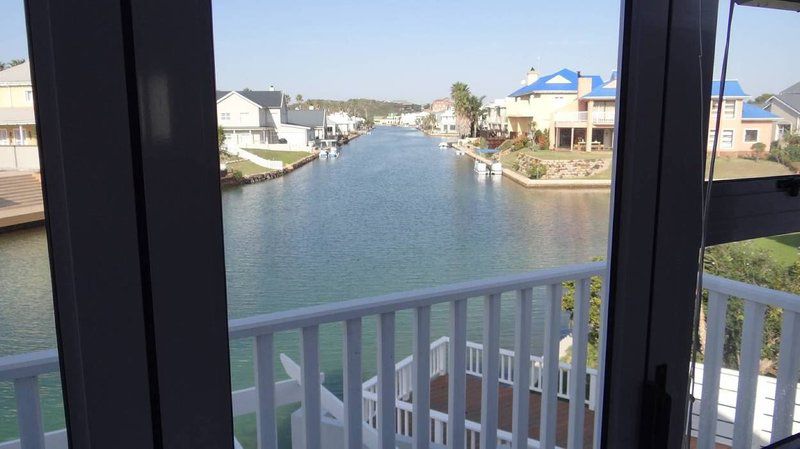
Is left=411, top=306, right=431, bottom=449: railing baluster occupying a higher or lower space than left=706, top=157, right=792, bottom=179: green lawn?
lower

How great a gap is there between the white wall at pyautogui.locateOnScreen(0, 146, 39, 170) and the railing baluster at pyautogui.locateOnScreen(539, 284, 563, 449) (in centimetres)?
154

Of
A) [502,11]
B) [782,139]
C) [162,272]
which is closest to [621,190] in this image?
[782,139]

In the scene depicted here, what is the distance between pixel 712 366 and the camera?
189 cm

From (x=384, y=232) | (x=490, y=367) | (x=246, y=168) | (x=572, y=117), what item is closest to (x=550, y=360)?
(x=490, y=367)

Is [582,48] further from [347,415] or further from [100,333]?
[100,333]

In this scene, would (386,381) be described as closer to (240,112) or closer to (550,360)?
(550,360)

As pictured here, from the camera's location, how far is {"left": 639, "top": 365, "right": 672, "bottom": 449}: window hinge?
3.44 feet

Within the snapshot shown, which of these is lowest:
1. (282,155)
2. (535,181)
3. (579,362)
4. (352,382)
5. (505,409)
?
(505,409)

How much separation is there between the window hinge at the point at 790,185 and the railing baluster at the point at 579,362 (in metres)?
0.73

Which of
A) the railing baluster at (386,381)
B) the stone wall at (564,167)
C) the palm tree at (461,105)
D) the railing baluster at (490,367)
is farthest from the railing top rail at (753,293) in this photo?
A: the railing baluster at (386,381)

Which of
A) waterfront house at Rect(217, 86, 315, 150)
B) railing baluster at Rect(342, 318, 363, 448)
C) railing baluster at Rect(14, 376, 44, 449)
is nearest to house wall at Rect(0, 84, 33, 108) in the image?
waterfront house at Rect(217, 86, 315, 150)

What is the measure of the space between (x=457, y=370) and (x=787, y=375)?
98 centimetres

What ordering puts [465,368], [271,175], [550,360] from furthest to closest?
[550,360] < [465,368] < [271,175]

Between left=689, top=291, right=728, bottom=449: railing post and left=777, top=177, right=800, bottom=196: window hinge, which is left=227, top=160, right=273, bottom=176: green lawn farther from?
left=689, top=291, right=728, bottom=449: railing post
